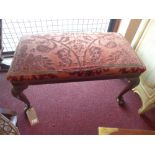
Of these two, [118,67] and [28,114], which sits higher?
[118,67]

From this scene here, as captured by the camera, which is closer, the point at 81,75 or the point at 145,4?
the point at 145,4

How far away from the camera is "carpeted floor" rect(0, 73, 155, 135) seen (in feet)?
3.98

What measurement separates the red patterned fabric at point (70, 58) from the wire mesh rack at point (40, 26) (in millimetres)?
511

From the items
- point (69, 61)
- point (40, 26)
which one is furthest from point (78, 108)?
point (40, 26)

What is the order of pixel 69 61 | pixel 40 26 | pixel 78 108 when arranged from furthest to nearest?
pixel 40 26 < pixel 78 108 < pixel 69 61

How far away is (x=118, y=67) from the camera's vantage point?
3.16 feet

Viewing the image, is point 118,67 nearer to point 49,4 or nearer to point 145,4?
point 145,4

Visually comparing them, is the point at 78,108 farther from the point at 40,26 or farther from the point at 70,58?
the point at 40,26

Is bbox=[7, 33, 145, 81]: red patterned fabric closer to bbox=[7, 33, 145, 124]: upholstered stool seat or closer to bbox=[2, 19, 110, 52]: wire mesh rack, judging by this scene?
bbox=[7, 33, 145, 124]: upholstered stool seat

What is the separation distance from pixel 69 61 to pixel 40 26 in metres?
0.79

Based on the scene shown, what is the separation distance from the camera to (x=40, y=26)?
1.58m
